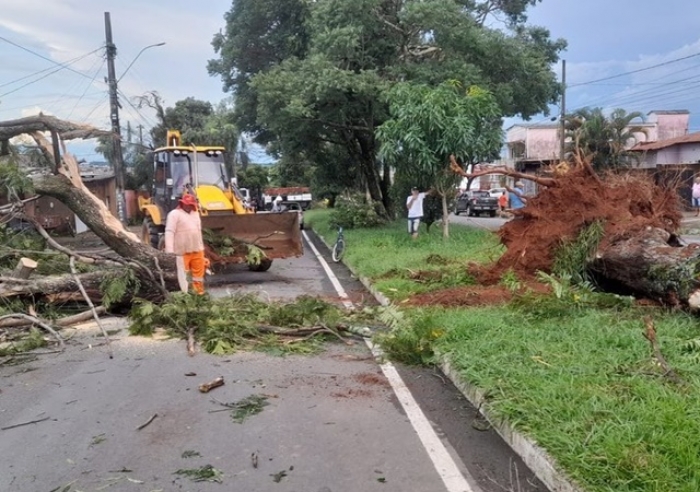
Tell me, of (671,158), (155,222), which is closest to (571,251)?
(155,222)

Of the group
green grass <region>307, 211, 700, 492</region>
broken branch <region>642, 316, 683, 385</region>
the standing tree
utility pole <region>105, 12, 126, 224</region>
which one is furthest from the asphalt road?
utility pole <region>105, 12, 126, 224</region>

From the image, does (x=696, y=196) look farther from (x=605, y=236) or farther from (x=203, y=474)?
(x=203, y=474)

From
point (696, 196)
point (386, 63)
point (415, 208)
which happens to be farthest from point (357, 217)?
point (696, 196)

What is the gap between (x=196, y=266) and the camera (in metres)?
10.8

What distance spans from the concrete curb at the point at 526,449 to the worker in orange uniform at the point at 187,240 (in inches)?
226

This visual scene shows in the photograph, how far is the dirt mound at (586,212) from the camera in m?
9.01

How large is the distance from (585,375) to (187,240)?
7145 mm

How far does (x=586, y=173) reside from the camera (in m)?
9.91

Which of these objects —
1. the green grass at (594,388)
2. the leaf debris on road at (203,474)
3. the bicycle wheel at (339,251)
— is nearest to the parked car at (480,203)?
the bicycle wheel at (339,251)

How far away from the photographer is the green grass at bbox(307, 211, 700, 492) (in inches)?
146

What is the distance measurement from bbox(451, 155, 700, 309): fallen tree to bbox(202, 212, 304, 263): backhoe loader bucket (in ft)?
14.4

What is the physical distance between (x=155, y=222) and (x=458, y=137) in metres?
7.69

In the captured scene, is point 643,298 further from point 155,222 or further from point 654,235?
point 155,222

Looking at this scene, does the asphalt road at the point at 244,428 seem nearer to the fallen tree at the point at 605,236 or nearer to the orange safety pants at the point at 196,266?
the orange safety pants at the point at 196,266
